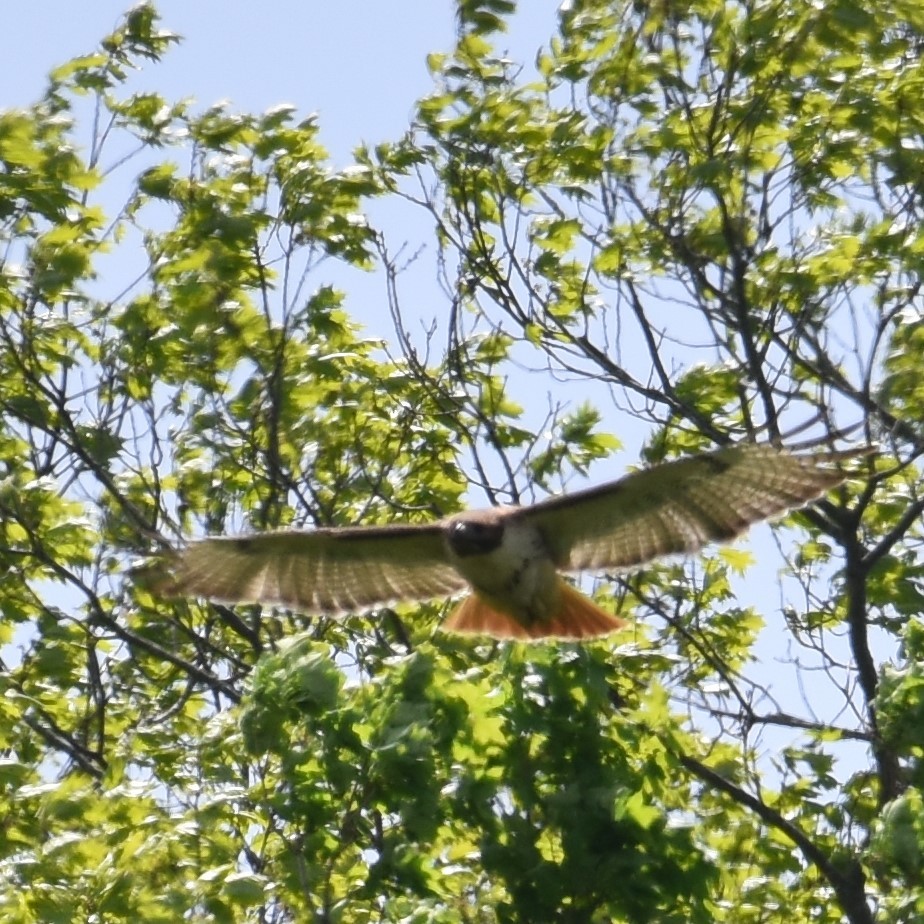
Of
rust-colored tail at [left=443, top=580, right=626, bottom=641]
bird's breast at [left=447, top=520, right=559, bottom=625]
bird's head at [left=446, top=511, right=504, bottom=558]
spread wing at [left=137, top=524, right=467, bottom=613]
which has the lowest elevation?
rust-colored tail at [left=443, top=580, right=626, bottom=641]

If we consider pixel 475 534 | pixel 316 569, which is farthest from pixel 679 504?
pixel 316 569

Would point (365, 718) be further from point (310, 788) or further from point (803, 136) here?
point (803, 136)

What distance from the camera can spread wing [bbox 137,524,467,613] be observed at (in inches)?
354

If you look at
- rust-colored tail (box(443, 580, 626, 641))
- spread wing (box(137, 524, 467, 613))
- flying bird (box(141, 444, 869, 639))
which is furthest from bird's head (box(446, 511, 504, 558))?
rust-colored tail (box(443, 580, 626, 641))

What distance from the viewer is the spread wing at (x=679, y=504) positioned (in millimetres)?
8305

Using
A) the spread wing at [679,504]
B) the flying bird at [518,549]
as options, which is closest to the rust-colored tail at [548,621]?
the flying bird at [518,549]

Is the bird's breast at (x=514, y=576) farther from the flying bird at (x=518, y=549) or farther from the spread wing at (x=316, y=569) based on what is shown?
the spread wing at (x=316, y=569)

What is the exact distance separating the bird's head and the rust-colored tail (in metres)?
0.36

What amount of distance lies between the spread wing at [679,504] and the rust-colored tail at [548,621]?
31 cm

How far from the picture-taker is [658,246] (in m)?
9.79

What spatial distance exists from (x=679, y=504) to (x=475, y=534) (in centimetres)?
103

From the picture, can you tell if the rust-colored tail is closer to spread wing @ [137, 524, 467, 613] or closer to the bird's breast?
the bird's breast

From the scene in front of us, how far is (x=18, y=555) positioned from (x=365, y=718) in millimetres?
4919

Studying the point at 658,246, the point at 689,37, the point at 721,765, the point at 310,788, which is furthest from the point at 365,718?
the point at 689,37
